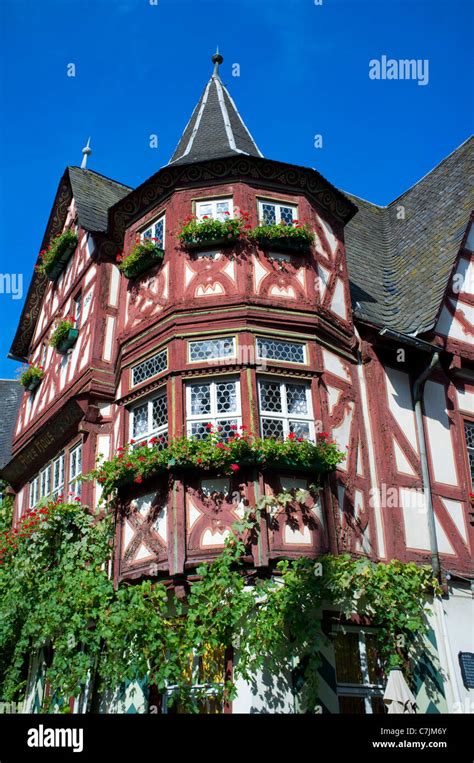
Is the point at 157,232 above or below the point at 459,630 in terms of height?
above

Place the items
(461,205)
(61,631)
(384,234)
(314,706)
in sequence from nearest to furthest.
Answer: (314,706), (61,631), (461,205), (384,234)

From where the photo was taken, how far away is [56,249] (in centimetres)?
1862

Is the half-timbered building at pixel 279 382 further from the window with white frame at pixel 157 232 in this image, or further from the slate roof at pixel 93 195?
the slate roof at pixel 93 195

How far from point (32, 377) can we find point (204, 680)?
377 inches

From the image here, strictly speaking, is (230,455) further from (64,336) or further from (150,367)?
(64,336)

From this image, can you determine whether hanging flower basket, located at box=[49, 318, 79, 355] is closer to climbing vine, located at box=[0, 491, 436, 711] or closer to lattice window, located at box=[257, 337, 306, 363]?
climbing vine, located at box=[0, 491, 436, 711]

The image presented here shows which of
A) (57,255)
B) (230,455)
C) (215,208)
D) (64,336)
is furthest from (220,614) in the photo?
(57,255)

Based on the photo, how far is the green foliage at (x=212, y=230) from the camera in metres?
13.3

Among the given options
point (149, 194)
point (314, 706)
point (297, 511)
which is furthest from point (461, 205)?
point (314, 706)

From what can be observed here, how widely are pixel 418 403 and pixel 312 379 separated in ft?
7.66

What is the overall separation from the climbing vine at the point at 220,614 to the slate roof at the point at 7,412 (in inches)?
405

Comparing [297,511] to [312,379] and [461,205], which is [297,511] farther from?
[461,205]

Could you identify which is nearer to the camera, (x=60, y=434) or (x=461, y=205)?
(x=60, y=434)

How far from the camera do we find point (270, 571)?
11109 mm
